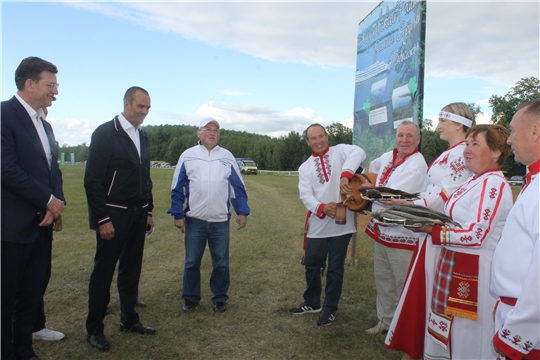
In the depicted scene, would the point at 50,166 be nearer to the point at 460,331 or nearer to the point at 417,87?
the point at 460,331

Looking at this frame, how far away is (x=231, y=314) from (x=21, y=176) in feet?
9.01

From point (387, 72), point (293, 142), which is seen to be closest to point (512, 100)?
point (293, 142)

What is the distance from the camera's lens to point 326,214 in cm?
430

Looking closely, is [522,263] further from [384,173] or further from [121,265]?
[121,265]

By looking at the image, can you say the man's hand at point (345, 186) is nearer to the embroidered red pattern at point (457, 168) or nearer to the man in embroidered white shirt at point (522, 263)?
the embroidered red pattern at point (457, 168)

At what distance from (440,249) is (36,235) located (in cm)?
319

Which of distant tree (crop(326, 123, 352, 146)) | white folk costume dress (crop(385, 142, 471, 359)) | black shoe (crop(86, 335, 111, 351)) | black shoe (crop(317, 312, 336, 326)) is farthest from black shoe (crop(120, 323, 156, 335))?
distant tree (crop(326, 123, 352, 146))

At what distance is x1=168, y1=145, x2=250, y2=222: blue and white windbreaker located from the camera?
4.77 m

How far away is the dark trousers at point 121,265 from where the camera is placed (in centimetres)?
383

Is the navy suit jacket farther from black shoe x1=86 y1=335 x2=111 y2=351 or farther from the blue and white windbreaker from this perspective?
the blue and white windbreaker

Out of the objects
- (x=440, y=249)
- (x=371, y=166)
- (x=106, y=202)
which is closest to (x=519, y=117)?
(x=440, y=249)

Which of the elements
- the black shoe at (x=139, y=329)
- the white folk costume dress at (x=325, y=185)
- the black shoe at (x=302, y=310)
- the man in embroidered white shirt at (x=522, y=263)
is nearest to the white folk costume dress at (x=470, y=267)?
the man in embroidered white shirt at (x=522, y=263)

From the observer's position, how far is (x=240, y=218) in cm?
512

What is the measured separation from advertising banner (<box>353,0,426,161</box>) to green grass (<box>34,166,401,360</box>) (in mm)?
2280
